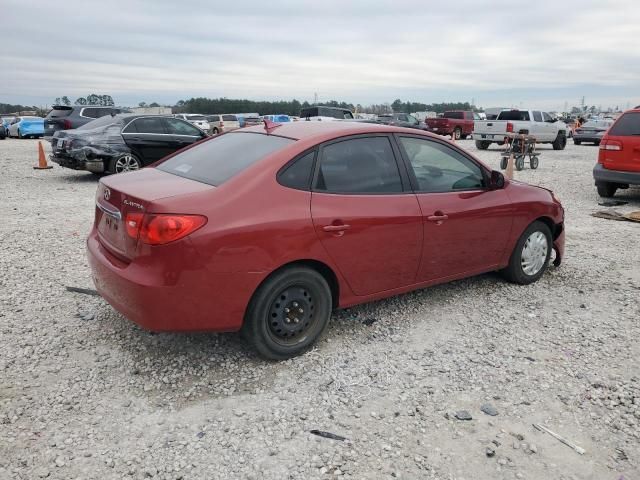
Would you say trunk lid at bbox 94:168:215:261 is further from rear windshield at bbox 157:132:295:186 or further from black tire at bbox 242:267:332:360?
black tire at bbox 242:267:332:360

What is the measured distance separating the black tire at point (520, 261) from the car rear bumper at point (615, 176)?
190 inches

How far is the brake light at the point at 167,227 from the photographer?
9.93 ft

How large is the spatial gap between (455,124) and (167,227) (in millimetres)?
30498

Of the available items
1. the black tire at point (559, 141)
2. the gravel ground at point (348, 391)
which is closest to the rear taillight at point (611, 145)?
the gravel ground at point (348, 391)

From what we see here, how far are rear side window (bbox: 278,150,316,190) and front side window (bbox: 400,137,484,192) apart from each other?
930mm

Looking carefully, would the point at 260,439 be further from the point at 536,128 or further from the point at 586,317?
the point at 536,128

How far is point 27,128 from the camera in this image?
30.1m

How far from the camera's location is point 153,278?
3059 millimetres

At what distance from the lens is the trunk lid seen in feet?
10.4

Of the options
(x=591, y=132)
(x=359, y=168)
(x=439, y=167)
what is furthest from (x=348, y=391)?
(x=591, y=132)

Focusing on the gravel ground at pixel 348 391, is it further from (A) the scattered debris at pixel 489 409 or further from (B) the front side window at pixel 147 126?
(B) the front side window at pixel 147 126

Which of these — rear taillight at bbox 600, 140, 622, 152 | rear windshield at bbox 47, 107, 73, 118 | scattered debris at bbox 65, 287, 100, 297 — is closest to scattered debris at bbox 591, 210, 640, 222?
rear taillight at bbox 600, 140, 622, 152

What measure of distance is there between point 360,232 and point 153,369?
1.69 metres

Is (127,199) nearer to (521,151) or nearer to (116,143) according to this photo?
(116,143)
